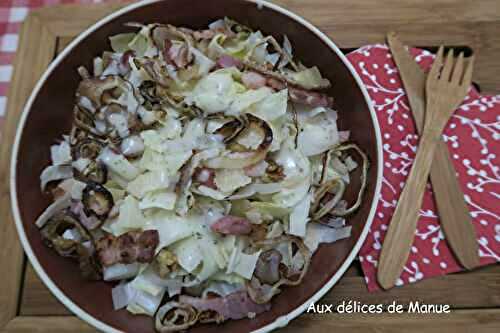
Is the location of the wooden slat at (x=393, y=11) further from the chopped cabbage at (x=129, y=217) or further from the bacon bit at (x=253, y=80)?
the chopped cabbage at (x=129, y=217)

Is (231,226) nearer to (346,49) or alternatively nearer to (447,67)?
(346,49)

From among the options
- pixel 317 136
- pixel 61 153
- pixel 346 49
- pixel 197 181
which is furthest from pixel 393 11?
pixel 61 153

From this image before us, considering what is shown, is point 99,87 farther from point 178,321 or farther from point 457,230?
point 457,230

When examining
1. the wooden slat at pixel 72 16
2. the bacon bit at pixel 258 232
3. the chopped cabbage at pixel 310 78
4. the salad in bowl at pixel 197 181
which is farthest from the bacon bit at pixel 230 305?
the wooden slat at pixel 72 16

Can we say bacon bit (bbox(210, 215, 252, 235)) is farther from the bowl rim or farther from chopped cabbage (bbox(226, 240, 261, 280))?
the bowl rim

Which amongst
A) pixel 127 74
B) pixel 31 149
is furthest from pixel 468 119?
pixel 31 149
